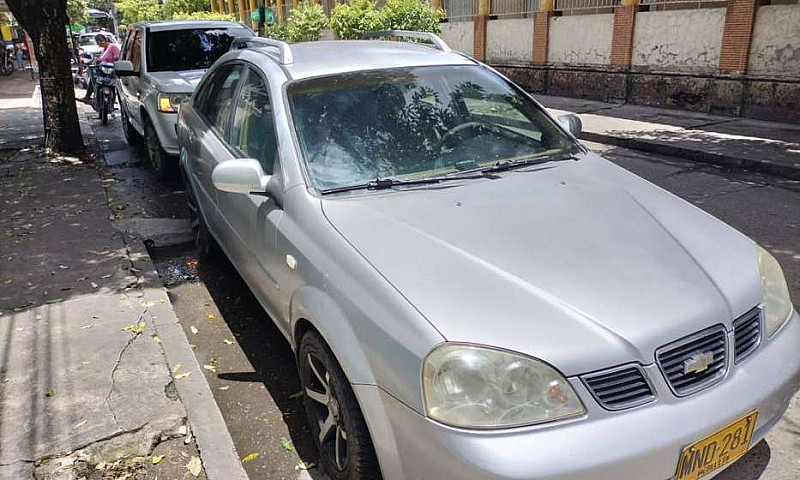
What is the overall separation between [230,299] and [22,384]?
64.2 inches

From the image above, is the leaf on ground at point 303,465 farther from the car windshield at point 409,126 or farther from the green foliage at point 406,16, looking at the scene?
the green foliage at point 406,16

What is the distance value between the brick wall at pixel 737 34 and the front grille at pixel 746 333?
1073 cm

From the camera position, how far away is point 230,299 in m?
4.82

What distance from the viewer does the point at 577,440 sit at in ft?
6.17

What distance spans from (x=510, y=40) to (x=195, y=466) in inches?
627

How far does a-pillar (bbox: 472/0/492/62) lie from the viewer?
1767 centimetres

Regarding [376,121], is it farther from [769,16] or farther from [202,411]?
[769,16]

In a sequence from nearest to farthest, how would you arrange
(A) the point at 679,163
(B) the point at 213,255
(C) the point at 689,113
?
(B) the point at 213,255 < (A) the point at 679,163 < (C) the point at 689,113

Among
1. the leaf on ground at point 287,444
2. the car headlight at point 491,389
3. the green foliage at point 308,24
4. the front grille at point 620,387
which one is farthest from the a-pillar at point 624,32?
the car headlight at point 491,389

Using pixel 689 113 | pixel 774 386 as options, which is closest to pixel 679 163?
pixel 689 113

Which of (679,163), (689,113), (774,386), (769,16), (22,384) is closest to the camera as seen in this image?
(774,386)

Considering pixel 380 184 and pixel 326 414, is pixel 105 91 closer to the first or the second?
pixel 380 184

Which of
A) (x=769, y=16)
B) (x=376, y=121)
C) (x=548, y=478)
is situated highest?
(x=769, y=16)

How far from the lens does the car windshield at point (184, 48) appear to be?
8422mm
